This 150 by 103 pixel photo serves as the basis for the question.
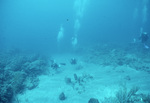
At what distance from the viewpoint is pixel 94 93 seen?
8023mm

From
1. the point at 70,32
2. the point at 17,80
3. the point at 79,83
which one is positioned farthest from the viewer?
the point at 70,32

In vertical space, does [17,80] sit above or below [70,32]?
below

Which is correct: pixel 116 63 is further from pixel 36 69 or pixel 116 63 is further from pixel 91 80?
pixel 36 69

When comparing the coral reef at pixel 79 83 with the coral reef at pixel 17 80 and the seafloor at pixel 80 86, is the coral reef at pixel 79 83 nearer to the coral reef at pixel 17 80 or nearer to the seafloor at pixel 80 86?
the seafloor at pixel 80 86

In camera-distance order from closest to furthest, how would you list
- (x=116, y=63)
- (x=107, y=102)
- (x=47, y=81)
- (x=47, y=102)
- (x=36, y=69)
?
1. (x=107, y=102)
2. (x=47, y=102)
3. (x=47, y=81)
4. (x=36, y=69)
5. (x=116, y=63)

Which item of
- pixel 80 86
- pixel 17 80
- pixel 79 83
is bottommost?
pixel 80 86

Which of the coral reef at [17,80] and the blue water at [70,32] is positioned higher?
the blue water at [70,32]

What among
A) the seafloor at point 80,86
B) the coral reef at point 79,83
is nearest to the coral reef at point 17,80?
the seafloor at point 80,86

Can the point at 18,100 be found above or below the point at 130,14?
below

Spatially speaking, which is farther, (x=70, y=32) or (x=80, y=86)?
(x=70, y=32)

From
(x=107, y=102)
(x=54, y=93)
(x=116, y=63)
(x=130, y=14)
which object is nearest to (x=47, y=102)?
(x=54, y=93)

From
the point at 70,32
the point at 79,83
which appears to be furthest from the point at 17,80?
the point at 70,32

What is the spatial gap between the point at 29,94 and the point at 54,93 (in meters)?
1.91

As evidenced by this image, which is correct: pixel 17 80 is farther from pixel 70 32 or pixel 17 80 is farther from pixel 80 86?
→ pixel 70 32
